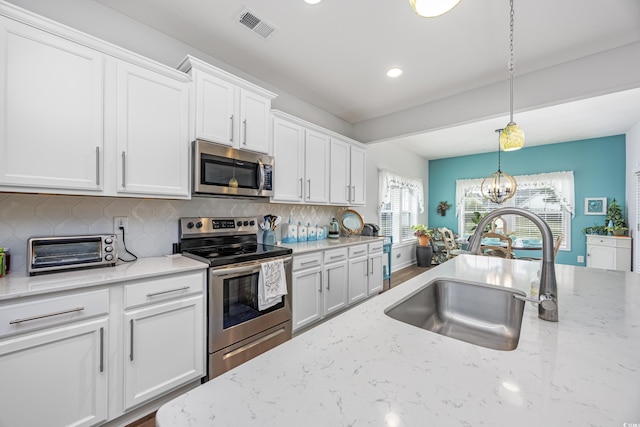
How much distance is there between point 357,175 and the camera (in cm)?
386

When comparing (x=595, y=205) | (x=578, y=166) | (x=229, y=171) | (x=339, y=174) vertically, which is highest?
(x=578, y=166)

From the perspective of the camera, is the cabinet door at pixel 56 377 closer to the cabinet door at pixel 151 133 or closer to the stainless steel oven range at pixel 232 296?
the stainless steel oven range at pixel 232 296

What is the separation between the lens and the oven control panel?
7.44 feet

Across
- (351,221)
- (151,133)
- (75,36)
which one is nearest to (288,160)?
(151,133)

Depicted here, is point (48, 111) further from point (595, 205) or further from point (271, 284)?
point (595, 205)

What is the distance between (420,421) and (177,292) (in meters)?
1.64

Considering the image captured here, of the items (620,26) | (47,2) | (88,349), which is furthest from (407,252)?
(47,2)

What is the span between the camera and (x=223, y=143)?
2.22 metres

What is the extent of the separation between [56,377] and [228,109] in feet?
6.54

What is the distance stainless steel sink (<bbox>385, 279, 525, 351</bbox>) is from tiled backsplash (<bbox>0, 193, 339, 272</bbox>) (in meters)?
1.95

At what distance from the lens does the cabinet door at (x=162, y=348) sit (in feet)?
5.04

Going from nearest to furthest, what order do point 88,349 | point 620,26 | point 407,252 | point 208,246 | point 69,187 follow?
point 88,349
point 69,187
point 620,26
point 208,246
point 407,252

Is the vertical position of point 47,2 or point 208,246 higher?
point 47,2

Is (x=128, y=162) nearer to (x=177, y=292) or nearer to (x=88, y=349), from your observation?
(x=177, y=292)
